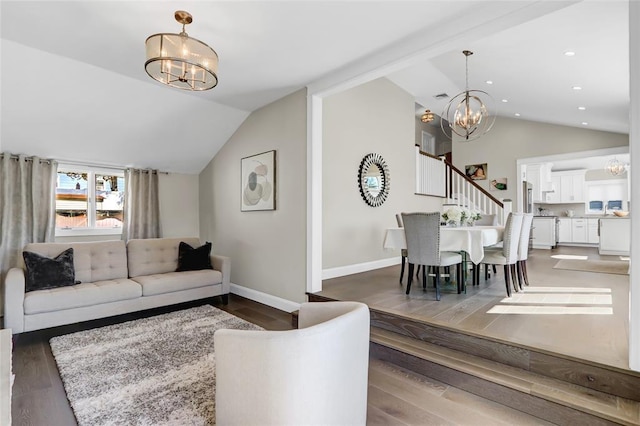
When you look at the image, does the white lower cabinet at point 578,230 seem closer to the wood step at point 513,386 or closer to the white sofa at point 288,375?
the wood step at point 513,386

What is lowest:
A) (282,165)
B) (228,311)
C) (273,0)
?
(228,311)

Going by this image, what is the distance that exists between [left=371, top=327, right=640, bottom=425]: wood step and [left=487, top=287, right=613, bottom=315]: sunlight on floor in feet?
2.56

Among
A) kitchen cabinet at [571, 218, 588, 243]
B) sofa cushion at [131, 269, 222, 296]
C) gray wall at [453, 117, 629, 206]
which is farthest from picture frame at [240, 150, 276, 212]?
kitchen cabinet at [571, 218, 588, 243]

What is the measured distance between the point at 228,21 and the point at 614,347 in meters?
3.63

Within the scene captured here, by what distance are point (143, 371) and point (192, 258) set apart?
2.07m

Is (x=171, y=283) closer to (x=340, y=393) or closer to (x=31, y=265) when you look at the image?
(x=31, y=265)

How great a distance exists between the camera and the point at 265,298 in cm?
421

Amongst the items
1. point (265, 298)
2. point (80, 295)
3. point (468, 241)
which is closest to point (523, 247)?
point (468, 241)

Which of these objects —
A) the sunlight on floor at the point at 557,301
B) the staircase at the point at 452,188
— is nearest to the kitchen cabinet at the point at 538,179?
the staircase at the point at 452,188

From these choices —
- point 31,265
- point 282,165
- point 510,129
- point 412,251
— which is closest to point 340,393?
point 412,251

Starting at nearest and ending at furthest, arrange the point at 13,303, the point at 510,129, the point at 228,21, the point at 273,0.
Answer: the point at 273,0, the point at 228,21, the point at 13,303, the point at 510,129

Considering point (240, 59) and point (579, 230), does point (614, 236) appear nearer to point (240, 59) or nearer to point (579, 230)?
point (579, 230)

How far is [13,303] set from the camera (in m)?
2.94

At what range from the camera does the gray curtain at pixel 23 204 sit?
12.7 feet
